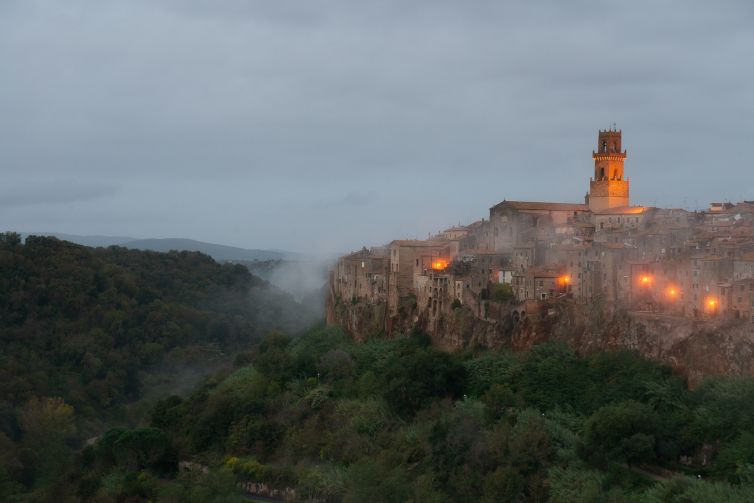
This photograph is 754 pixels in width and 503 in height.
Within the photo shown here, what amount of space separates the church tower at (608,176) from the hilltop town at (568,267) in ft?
0.21

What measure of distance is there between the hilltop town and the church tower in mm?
65

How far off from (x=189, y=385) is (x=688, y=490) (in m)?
44.2

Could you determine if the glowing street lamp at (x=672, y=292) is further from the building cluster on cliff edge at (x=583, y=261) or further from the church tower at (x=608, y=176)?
the church tower at (x=608, y=176)

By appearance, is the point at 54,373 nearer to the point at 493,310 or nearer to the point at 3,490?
the point at 3,490

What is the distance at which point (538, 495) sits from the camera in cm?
3600

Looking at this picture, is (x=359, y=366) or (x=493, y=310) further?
(x=359, y=366)

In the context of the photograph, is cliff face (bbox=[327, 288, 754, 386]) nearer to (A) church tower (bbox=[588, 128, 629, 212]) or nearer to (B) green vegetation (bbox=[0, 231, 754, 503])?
(B) green vegetation (bbox=[0, 231, 754, 503])

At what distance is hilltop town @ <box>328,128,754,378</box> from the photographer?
136ft

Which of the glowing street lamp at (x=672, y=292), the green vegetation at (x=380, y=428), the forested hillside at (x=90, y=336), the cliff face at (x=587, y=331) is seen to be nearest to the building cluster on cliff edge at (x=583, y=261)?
the glowing street lamp at (x=672, y=292)

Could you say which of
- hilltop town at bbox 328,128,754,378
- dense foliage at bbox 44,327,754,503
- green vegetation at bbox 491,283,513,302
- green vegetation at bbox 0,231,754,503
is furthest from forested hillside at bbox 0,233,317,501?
green vegetation at bbox 491,283,513,302

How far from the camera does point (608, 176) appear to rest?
6300 cm

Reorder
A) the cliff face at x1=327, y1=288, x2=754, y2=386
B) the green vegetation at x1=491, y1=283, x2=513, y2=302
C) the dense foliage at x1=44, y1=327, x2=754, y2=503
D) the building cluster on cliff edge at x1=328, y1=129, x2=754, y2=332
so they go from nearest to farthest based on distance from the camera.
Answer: the dense foliage at x1=44, y1=327, x2=754, y2=503 < the cliff face at x1=327, y1=288, x2=754, y2=386 < the building cluster on cliff edge at x1=328, y1=129, x2=754, y2=332 < the green vegetation at x1=491, y1=283, x2=513, y2=302

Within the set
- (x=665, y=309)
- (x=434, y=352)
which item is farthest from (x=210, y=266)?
(x=665, y=309)

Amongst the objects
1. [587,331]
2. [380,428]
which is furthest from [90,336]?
[587,331]
